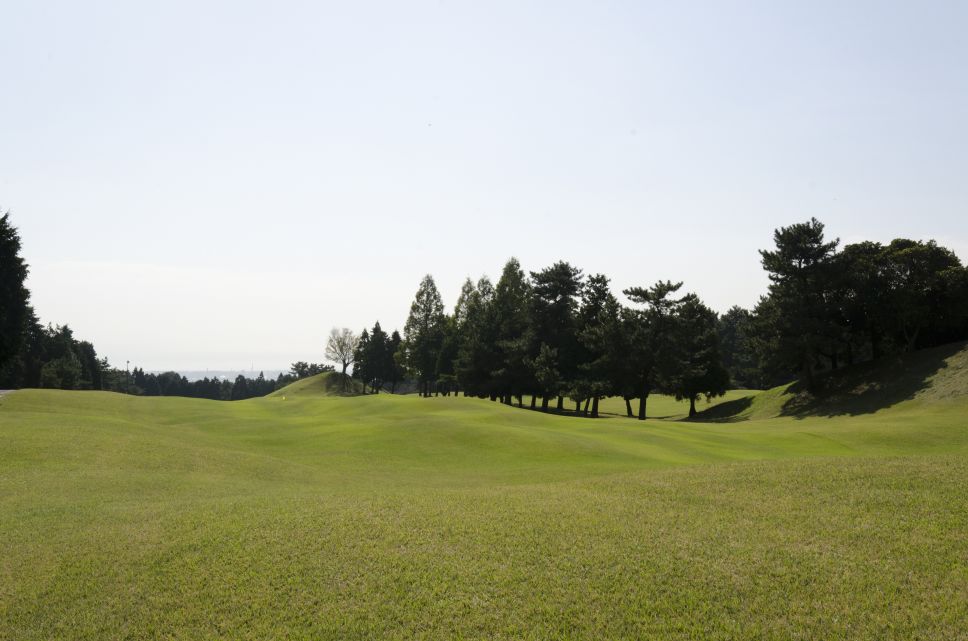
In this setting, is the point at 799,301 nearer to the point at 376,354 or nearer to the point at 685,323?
the point at 685,323

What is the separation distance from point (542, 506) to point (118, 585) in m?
9.61

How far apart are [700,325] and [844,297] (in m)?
16.6

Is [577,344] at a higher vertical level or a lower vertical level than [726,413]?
higher

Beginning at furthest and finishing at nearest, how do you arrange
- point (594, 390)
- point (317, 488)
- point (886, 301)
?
1. point (594, 390)
2. point (886, 301)
3. point (317, 488)

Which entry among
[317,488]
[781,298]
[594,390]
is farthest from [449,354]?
[317,488]

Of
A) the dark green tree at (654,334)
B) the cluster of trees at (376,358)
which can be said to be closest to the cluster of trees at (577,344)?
the dark green tree at (654,334)

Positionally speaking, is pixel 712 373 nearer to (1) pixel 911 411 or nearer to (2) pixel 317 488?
(1) pixel 911 411

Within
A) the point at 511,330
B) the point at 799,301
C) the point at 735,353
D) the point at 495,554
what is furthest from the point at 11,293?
the point at 735,353

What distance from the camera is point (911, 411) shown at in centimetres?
5156

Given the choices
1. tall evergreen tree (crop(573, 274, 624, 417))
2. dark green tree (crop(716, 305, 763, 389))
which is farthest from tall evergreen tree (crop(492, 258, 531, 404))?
dark green tree (crop(716, 305, 763, 389))

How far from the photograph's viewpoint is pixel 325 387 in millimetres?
141750

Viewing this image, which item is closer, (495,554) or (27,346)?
(495,554)

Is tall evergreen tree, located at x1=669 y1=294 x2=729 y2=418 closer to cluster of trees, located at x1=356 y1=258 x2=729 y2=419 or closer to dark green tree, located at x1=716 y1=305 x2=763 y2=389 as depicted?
cluster of trees, located at x1=356 y1=258 x2=729 y2=419

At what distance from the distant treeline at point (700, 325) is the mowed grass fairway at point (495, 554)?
4731 centimetres
